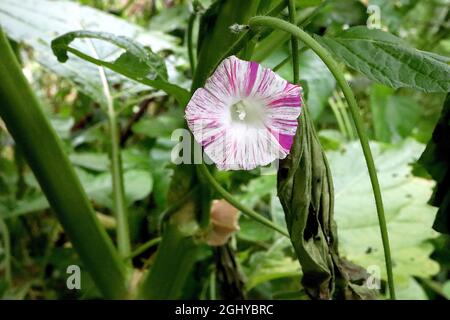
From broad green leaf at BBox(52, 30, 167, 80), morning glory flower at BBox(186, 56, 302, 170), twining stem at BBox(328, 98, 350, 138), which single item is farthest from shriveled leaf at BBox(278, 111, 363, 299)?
twining stem at BBox(328, 98, 350, 138)

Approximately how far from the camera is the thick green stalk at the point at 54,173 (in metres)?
0.38

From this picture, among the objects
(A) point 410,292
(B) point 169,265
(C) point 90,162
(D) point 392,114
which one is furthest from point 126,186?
(D) point 392,114

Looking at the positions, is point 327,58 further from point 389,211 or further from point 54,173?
point 389,211

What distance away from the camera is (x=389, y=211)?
645mm

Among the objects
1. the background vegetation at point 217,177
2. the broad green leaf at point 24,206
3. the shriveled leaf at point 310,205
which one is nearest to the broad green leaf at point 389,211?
the background vegetation at point 217,177

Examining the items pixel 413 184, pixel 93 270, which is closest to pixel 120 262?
pixel 93 270

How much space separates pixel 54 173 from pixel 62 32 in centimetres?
22

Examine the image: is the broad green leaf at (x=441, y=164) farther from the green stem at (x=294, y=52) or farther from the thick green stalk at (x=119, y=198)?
the thick green stalk at (x=119, y=198)

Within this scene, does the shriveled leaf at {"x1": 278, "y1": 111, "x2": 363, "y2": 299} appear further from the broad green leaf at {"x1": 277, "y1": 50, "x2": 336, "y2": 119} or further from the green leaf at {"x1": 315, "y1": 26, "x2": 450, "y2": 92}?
the broad green leaf at {"x1": 277, "y1": 50, "x2": 336, "y2": 119}

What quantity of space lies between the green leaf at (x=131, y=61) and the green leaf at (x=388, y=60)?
3.9 inches

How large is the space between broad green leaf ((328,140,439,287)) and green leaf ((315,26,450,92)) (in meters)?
0.31

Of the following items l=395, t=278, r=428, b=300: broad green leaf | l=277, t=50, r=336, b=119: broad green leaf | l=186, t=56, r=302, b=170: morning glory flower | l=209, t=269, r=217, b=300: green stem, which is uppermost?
l=277, t=50, r=336, b=119: broad green leaf

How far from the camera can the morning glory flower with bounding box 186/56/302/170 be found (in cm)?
25
